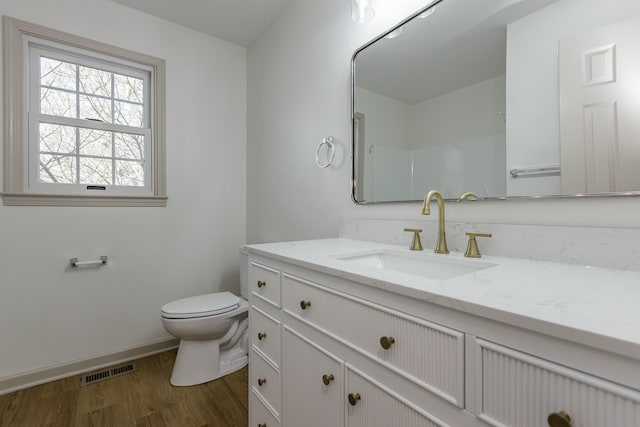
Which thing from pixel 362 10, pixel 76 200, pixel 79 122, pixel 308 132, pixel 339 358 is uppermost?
pixel 362 10

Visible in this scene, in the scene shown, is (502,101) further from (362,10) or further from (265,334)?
(265,334)

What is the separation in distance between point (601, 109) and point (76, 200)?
274 centimetres

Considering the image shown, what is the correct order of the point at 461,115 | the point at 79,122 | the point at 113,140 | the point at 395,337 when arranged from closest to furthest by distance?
1. the point at 395,337
2. the point at 461,115
3. the point at 79,122
4. the point at 113,140

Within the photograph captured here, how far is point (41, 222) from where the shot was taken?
1.94 metres

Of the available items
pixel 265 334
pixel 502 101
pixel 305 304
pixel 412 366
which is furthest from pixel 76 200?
pixel 502 101

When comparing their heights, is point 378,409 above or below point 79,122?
below

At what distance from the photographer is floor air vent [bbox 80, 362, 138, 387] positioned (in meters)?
1.94

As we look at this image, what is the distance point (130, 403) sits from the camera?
5.57ft

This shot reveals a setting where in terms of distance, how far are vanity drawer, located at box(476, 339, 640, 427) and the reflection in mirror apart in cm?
66

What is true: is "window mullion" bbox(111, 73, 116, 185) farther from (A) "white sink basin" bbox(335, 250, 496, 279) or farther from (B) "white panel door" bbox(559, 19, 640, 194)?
(B) "white panel door" bbox(559, 19, 640, 194)

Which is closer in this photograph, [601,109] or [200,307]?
[601,109]

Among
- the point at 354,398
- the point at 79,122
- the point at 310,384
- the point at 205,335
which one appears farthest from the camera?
the point at 79,122

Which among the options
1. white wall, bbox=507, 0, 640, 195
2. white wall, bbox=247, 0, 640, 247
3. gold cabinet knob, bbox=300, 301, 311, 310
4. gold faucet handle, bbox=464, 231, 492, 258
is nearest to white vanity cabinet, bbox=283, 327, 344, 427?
gold cabinet knob, bbox=300, 301, 311, 310

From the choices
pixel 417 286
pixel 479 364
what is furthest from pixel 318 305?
pixel 479 364
